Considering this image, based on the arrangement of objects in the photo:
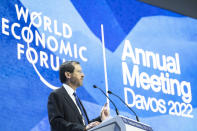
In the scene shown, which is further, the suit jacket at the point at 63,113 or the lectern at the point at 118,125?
the suit jacket at the point at 63,113

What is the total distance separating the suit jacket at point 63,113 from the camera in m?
3.16

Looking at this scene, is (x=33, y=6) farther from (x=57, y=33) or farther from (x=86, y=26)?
(x=86, y=26)

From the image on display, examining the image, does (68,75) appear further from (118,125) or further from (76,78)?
(118,125)

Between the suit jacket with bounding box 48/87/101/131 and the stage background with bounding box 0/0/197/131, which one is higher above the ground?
the stage background with bounding box 0/0/197/131

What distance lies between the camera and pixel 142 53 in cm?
552

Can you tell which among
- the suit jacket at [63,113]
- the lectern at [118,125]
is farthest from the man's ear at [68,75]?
the lectern at [118,125]

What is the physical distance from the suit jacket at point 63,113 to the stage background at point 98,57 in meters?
0.92

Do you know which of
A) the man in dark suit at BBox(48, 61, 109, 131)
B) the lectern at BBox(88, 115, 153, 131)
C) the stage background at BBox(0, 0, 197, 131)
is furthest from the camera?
the stage background at BBox(0, 0, 197, 131)

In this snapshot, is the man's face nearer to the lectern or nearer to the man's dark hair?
the man's dark hair

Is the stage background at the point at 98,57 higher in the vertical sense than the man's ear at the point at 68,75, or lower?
higher

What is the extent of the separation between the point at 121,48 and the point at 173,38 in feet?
3.11

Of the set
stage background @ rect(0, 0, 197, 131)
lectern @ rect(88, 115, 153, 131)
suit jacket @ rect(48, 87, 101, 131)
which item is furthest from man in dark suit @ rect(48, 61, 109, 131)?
stage background @ rect(0, 0, 197, 131)

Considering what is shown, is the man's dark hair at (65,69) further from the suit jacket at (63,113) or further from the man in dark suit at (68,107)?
the suit jacket at (63,113)

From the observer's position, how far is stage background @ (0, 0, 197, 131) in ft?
14.2
